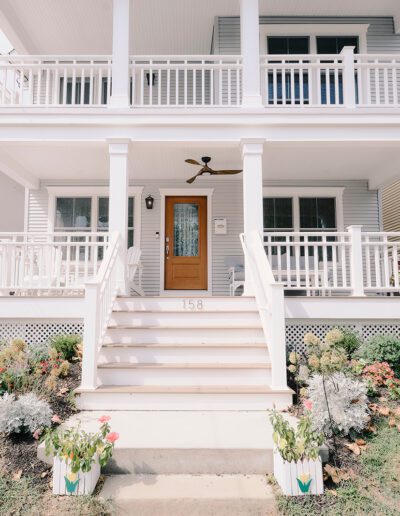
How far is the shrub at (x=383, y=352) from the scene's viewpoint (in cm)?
465

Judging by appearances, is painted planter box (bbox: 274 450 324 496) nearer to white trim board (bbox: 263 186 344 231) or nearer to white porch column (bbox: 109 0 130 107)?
white porch column (bbox: 109 0 130 107)

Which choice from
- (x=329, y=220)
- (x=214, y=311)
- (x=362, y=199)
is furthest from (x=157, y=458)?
(x=362, y=199)

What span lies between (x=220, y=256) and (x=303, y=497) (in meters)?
6.11

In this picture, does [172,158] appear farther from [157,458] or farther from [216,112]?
[157,458]

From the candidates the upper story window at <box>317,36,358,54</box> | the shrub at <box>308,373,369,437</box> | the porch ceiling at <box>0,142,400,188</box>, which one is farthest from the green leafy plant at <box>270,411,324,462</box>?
the upper story window at <box>317,36,358,54</box>

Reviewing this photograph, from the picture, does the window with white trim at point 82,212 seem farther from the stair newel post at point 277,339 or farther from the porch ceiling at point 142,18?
the stair newel post at point 277,339

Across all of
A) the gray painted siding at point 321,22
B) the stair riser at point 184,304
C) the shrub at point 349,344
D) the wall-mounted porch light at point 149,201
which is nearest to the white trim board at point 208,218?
the wall-mounted porch light at point 149,201

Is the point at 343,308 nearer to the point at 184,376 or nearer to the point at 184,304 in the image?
the point at 184,304

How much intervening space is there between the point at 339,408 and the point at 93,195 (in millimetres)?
7087

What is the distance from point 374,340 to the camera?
488 centimetres

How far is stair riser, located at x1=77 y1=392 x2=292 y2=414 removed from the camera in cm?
396

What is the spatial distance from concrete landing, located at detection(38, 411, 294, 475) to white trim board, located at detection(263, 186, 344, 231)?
595cm

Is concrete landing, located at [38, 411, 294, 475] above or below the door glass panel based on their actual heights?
below

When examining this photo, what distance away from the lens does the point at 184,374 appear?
4.34 m
